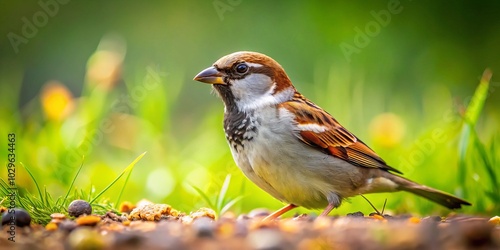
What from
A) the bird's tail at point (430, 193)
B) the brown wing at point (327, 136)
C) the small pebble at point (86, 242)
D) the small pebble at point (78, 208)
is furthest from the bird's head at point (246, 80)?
the small pebble at point (86, 242)

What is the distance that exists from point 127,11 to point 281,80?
4096 mm

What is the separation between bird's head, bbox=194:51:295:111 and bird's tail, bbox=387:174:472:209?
84 cm

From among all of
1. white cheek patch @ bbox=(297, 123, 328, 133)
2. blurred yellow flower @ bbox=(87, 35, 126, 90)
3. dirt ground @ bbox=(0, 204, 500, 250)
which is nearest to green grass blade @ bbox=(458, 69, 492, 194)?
white cheek patch @ bbox=(297, 123, 328, 133)

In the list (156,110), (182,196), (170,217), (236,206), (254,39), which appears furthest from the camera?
(254,39)

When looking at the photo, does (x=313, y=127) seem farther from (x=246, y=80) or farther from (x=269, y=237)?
(x=269, y=237)

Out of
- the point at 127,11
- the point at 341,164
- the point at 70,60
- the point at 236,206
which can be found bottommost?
the point at 236,206

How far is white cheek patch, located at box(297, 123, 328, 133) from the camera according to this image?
375 centimetres

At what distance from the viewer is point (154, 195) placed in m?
4.86

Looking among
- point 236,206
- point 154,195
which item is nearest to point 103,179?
point 154,195

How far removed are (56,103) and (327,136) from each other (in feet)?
7.26

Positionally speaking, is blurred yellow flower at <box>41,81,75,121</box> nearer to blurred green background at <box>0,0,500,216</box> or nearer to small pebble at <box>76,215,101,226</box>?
blurred green background at <box>0,0,500,216</box>

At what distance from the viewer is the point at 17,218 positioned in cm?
284

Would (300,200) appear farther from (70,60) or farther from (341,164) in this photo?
(70,60)

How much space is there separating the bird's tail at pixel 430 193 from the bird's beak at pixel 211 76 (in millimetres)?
1156
